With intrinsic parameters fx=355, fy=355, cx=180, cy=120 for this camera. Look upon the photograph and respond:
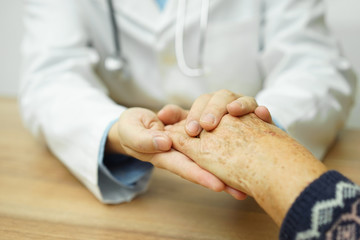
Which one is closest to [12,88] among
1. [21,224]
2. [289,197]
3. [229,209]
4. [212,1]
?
[212,1]

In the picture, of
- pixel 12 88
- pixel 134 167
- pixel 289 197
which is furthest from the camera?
pixel 12 88

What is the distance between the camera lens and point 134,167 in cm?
60

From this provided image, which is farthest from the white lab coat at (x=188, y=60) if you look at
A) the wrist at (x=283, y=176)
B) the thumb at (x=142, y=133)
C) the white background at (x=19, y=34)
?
the white background at (x=19, y=34)

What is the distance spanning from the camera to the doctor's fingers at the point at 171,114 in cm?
56

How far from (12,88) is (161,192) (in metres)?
1.13

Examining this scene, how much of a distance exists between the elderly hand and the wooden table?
103 mm

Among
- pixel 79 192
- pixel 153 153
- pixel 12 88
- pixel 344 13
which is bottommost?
pixel 12 88

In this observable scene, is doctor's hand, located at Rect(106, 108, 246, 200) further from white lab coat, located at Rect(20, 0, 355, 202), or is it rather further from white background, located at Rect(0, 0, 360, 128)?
white background, located at Rect(0, 0, 360, 128)

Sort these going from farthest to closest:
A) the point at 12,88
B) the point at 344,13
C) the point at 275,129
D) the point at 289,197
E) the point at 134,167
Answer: the point at 12,88 < the point at 344,13 < the point at 134,167 < the point at 275,129 < the point at 289,197

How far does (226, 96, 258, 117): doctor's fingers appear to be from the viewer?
0.49m

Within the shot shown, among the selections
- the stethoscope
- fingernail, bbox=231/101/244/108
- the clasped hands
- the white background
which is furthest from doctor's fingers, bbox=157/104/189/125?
the white background

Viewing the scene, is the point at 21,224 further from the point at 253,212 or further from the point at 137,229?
the point at 253,212

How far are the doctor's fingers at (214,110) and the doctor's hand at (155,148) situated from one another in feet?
0.18

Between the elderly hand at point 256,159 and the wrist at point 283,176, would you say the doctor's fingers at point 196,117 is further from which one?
the wrist at point 283,176
